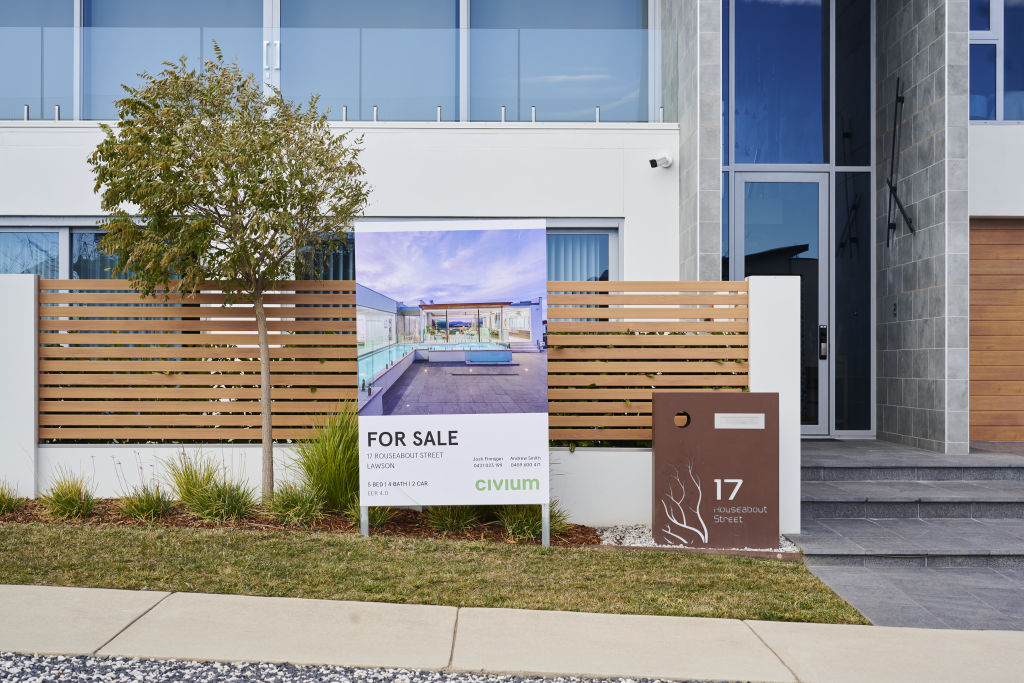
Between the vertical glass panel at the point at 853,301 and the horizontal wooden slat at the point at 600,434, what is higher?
the vertical glass panel at the point at 853,301

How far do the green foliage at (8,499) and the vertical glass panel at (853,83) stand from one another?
30.6 feet

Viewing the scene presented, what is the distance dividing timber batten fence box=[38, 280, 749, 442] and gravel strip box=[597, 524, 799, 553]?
720 mm

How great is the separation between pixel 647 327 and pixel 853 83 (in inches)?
215

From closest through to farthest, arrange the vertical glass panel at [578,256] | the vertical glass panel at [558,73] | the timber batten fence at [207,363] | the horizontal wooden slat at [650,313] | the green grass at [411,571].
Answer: the green grass at [411,571] < the horizontal wooden slat at [650,313] < the timber batten fence at [207,363] < the vertical glass panel at [558,73] < the vertical glass panel at [578,256]

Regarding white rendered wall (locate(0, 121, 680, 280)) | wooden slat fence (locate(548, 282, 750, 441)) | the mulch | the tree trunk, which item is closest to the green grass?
the mulch

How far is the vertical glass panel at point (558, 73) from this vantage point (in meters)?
8.88

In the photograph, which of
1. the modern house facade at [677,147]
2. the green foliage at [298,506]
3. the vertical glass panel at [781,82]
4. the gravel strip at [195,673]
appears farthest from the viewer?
the vertical glass panel at [781,82]

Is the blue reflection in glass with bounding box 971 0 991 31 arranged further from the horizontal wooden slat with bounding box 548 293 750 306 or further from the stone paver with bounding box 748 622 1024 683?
the stone paver with bounding box 748 622 1024 683

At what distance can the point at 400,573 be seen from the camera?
15.6ft

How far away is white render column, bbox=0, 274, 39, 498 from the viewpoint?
6289 mm

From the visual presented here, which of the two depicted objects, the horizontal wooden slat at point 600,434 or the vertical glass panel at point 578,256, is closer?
the horizontal wooden slat at point 600,434

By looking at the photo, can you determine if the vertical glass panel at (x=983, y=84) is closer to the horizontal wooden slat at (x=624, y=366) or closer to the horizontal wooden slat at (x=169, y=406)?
the horizontal wooden slat at (x=624, y=366)

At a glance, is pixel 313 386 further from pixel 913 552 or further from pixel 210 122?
pixel 913 552

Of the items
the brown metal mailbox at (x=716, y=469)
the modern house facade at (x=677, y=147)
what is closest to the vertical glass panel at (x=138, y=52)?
the modern house facade at (x=677, y=147)
